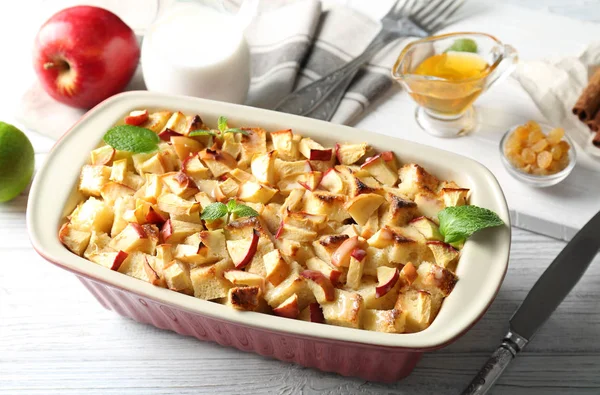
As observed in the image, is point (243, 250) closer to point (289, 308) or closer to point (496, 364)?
point (289, 308)

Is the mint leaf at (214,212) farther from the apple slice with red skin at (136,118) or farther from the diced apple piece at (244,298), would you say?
the apple slice with red skin at (136,118)

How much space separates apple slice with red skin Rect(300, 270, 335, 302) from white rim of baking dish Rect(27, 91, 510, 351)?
0.08 m

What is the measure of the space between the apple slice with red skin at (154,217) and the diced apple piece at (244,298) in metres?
0.28

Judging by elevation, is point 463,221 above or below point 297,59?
above

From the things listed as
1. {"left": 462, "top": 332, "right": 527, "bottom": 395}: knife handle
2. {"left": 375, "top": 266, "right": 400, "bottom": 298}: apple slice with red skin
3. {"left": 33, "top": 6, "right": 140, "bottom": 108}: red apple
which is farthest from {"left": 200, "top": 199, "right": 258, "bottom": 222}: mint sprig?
{"left": 33, "top": 6, "right": 140, "bottom": 108}: red apple

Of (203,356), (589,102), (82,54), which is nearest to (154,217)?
(203,356)

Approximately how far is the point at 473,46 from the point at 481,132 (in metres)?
0.27

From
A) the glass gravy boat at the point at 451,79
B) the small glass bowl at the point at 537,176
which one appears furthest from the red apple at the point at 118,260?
the small glass bowl at the point at 537,176

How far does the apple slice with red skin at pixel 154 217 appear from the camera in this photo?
1543 mm

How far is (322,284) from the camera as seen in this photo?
1.41 metres

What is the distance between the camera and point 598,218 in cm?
171

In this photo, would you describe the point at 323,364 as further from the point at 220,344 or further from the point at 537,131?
the point at 537,131

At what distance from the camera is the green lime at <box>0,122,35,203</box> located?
1.85 metres

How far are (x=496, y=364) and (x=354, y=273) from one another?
1.38 ft
